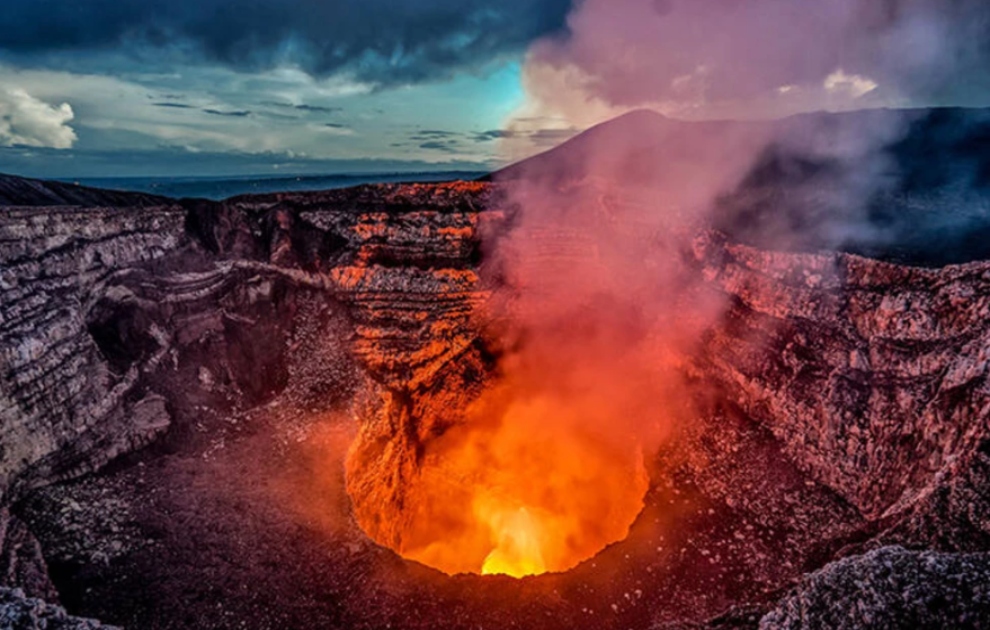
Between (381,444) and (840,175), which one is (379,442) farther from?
(840,175)

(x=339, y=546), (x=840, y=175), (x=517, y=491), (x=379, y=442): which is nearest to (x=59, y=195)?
(x=379, y=442)

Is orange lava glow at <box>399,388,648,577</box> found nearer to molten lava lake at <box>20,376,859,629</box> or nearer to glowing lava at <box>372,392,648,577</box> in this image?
glowing lava at <box>372,392,648,577</box>

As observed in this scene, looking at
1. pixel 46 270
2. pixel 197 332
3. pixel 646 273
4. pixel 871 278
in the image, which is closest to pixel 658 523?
pixel 871 278

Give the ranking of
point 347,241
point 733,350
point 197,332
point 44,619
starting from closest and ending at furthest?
point 44,619 < point 733,350 < point 197,332 < point 347,241

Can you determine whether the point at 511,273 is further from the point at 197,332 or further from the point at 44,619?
the point at 44,619

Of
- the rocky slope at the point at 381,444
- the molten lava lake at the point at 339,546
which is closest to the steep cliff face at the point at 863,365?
the rocky slope at the point at 381,444

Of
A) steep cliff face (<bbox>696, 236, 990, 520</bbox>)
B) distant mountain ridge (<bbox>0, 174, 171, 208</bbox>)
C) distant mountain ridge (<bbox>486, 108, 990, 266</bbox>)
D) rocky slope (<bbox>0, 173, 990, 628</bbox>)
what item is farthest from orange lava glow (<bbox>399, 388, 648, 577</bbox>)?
distant mountain ridge (<bbox>0, 174, 171, 208</bbox>)

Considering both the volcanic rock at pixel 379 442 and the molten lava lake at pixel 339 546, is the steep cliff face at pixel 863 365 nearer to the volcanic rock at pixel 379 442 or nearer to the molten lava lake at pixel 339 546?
the volcanic rock at pixel 379 442
